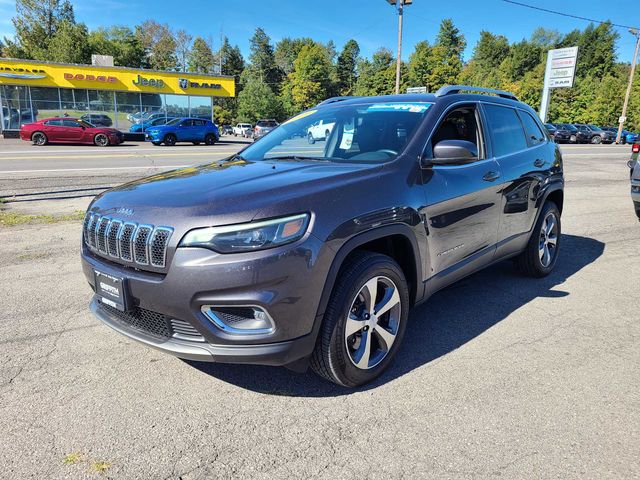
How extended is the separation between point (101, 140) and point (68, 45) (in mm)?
48614

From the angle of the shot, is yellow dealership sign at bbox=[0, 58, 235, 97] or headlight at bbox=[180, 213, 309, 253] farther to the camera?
yellow dealership sign at bbox=[0, 58, 235, 97]

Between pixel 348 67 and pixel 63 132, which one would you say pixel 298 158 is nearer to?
pixel 63 132

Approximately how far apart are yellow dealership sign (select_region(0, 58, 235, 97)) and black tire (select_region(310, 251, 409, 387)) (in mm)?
36917

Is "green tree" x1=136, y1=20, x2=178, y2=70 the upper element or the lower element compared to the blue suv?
upper

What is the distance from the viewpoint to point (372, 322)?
2777 millimetres

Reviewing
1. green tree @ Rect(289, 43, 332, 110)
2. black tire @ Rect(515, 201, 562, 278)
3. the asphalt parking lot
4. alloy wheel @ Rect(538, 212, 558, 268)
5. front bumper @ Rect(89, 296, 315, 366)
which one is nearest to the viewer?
the asphalt parking lot

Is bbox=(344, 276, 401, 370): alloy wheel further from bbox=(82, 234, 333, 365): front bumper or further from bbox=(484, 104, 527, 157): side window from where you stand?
bbox=(484, 104, 527, 157): side window

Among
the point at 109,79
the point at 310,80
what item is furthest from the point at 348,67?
the point at 109,79

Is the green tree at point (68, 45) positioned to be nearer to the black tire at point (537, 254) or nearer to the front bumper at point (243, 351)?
the black tire at point (537, 254)

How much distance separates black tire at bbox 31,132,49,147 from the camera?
23.9 metres

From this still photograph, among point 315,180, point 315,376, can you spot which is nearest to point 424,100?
point 315,180

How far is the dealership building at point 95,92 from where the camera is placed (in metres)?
32.3

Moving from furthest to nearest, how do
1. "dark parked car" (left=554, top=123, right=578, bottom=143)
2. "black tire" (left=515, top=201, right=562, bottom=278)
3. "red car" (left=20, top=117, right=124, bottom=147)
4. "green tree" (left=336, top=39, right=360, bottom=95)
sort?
"green tree" (left=336, top=39, right=360, bottom=95), "dark parked car" (left=554, top=123, right=578, bottom=143), "red car" (left=20, top=117, right=124, bottom=147), "black tire" (left=515, top=201, right=562, bottom=278)

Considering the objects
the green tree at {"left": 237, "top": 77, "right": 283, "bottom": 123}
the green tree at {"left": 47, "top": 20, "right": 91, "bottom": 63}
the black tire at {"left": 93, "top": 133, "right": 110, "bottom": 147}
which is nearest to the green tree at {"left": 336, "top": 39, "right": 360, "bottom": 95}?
the green tree at {"left": 237, "top": 77, "right": 283, "bottom": 123}
